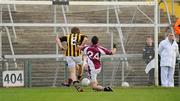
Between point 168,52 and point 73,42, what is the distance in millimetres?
4278

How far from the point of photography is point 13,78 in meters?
22.6

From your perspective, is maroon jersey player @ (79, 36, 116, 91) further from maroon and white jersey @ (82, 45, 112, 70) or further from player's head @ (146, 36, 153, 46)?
player's head @ (146, 36, 153, 46)

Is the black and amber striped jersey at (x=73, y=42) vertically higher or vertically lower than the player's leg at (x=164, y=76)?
higher

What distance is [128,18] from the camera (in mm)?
25453

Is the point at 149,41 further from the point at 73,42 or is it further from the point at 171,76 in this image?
the point at 73,42

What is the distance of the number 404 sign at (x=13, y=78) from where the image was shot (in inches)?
888

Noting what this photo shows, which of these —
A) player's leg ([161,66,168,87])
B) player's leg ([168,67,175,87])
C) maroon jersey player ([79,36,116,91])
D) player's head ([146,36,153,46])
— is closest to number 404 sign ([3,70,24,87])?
maroon jersey player ([79,36,116,91])

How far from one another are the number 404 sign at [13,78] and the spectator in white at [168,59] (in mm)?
4927

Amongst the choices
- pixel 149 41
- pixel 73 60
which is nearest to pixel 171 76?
pixel 149 41

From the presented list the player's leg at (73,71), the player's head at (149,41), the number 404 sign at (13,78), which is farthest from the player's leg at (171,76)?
the number 404 sign at (13,78)

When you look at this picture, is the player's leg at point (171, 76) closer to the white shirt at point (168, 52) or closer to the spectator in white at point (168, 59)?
the spectator in white at point (168, 59)

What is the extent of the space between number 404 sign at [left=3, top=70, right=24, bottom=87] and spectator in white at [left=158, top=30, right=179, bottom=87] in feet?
16.2

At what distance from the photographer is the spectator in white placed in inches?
923

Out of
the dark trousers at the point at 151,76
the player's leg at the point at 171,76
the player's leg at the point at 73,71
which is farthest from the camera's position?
the dark trousers at the point at 151,76
